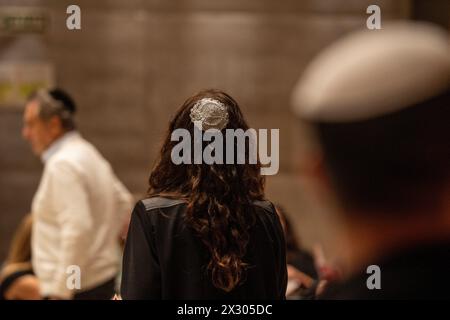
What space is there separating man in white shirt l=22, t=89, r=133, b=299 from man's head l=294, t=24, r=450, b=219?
2363 millimetres

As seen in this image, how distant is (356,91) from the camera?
80 cm

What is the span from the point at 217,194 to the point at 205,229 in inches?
4.1

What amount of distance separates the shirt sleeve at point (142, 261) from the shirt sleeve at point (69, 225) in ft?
4.02

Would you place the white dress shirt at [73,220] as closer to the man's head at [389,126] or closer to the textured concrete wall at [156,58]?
the textured concrete wall at [156,58]

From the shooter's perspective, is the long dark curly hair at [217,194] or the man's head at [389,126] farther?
the long dark curly hair at [217,194]

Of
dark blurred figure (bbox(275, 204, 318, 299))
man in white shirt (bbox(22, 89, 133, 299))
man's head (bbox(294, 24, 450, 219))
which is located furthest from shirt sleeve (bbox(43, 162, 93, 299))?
man's head (bbox(294, 24, 450, 219))

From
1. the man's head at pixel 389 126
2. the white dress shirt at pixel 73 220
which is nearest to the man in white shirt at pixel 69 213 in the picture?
the white dress shirt at pixel 73 220

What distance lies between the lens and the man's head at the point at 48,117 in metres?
3.29

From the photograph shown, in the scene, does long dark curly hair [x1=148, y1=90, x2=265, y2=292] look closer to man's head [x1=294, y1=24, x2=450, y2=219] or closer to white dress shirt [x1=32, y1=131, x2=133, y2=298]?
man's head [x1=294, y1=24, x2=450, y2=219]

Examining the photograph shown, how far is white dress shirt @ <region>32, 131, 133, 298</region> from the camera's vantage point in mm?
3041
